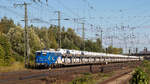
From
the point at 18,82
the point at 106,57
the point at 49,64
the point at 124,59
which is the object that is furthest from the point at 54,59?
the point at 124,59

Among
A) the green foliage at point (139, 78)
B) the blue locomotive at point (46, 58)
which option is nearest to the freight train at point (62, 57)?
the blue locomotive at point (46, 58)

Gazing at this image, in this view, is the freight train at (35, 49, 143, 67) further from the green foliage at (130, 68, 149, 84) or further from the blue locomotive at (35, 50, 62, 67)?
the green foliage at (130, 68, 149, 84)

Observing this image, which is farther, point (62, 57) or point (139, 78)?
point (62, 57)

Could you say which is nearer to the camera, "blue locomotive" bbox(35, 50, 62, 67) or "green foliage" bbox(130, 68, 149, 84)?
"green foliage" bbox(130, 68, 149, 84)

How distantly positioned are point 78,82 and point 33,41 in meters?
50.4

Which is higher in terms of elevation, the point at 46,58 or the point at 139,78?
the point at 139,78

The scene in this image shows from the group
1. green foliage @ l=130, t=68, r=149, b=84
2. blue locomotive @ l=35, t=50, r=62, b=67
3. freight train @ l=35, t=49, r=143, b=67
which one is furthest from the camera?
freight train @ l=35, t=49, r=143, b=67

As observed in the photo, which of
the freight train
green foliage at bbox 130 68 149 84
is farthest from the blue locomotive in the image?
green foliage at bbox 130 68 149 84

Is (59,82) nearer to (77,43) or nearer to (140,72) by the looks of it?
(140,72)

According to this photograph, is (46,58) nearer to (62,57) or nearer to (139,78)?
(62,57)

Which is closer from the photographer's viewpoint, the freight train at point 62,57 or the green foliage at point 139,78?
the green foliage at point 139,78

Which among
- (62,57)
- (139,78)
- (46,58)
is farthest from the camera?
(62,57)

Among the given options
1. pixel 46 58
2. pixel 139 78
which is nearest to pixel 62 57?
pixel 46 58

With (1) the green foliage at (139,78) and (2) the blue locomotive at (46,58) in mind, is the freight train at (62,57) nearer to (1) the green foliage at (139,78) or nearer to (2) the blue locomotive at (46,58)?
(2) the blue locomotive at (46,58)
